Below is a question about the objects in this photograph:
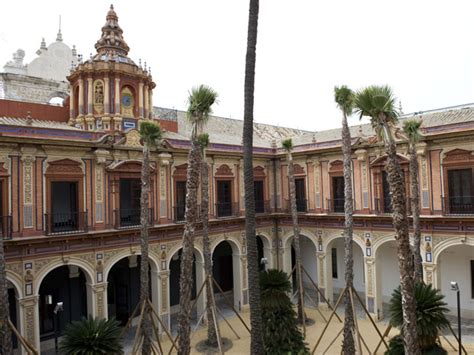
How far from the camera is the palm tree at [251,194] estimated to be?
8.52 metres

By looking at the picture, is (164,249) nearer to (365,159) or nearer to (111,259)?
(111,259)

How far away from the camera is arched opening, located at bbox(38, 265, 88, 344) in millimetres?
16781

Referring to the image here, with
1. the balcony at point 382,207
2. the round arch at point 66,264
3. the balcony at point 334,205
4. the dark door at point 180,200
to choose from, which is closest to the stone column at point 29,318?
the round arch at point 66,264

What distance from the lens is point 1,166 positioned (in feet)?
45.1

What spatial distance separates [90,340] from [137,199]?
7449mm

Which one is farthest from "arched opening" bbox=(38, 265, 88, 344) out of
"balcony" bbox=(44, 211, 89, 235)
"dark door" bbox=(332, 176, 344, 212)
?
"dark door" bbox=(332, 176, 344, 212)

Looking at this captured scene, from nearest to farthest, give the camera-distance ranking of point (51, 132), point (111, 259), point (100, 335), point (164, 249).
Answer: point (100, 335), point (51, 132), point (111, 259), point (164, 249)

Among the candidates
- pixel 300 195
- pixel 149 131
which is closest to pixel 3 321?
pixel 149 131

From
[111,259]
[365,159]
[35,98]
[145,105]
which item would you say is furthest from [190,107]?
A: [35,98]

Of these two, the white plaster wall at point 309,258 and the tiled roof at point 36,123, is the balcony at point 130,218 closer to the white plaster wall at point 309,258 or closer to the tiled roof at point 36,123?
the tiled roof at point 36,123

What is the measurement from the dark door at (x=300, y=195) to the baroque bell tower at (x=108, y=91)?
9018 mm

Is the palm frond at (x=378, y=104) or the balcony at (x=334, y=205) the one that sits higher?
the palm frond at (x=378, y=104)

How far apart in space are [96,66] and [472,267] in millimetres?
20081

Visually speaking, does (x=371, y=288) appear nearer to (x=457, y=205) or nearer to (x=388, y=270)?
(x=388, y=270)
